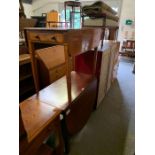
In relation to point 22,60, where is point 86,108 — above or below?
below

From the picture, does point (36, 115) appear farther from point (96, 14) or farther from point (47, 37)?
point (96, 14)

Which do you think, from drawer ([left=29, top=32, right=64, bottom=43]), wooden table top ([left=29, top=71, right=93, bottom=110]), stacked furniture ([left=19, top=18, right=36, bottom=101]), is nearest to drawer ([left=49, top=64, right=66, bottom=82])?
wooden table top ([left=29, top=71, right=93, bottom=110])

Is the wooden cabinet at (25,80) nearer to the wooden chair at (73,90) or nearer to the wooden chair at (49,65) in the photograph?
the wooden chair at (49,65)

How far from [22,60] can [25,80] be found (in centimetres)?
53

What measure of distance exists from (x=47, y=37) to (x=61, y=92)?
0.68m

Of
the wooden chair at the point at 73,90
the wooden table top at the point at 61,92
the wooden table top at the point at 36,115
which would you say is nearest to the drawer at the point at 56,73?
the wooden chair at the point at 73,90

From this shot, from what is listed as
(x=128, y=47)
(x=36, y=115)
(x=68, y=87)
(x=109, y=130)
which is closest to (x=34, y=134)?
(x=36, y=115)

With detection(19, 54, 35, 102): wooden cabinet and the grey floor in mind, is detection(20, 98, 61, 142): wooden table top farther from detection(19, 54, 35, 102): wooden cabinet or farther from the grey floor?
detection(19, 54, 35, 102): wooden cabinet

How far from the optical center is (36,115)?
4.37ft

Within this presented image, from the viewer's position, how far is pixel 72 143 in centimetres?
175

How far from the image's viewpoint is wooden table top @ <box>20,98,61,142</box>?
3.78ft

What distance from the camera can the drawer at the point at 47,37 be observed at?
4.21 feet
